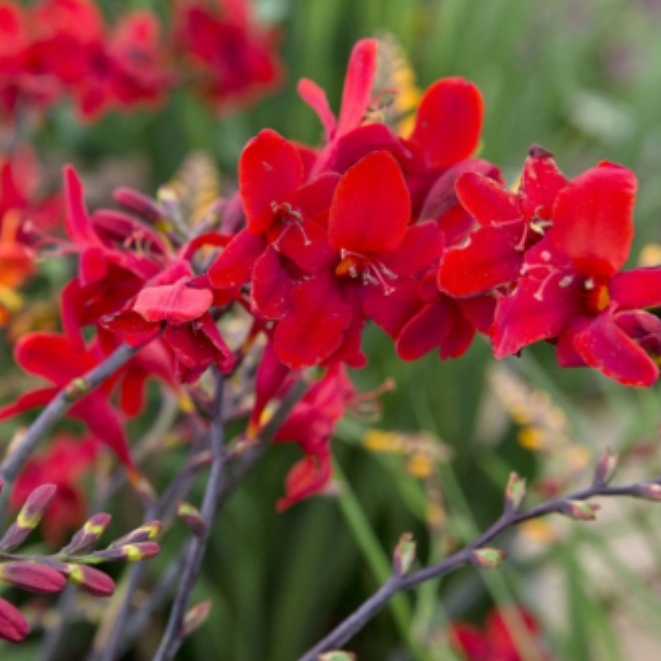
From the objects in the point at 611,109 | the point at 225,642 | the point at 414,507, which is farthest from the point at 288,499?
the point at 611,109

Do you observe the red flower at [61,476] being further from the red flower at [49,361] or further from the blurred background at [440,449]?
the red flower at [49,361]

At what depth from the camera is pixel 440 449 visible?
2.58 feet

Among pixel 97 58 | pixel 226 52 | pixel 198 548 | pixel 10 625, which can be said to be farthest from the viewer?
pixel 226 52

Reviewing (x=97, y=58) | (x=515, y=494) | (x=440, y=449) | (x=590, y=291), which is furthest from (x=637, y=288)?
(x=97, y=58)

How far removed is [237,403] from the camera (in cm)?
50

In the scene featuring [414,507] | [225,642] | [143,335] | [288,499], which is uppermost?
[143,335]

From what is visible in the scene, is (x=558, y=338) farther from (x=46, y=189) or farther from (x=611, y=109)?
(x=611, y=109)

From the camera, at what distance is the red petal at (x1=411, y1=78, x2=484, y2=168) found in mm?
427

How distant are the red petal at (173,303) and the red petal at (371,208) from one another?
0.05 meters

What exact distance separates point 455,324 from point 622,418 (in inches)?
40.6

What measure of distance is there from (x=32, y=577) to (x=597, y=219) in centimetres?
21

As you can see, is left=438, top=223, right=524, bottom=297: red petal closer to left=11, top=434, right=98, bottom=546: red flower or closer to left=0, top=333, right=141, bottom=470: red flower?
left=0, top=333, right=141, bottom=470: red flower

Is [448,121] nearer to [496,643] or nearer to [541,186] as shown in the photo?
[541,186]

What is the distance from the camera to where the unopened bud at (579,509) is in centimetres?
40
